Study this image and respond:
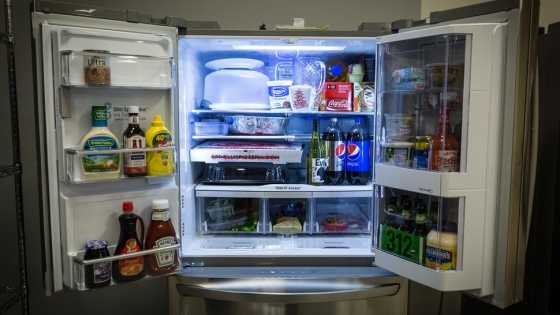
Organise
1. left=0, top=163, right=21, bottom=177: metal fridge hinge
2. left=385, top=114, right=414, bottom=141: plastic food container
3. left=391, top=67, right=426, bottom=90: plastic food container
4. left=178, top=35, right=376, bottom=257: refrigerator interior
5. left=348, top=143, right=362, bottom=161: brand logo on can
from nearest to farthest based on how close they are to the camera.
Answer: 1. left=0, top=163, right=21, bottom=177: metal fridge hinge
2. left=391, top=67, right=426, bottom=90: plastic food container
3. left=385, top=114, right=414, bottom=141: plastic food container
4. left=178, top=35, right=376, bottom=257: refrigerator interior
5. left=348, top=143, right=362, bottom=161: brand logo on can

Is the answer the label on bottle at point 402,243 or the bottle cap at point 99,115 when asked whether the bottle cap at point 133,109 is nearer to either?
the bottle cap at point 99,115

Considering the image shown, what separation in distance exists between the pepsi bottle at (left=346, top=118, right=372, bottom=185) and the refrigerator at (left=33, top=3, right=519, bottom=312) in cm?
2

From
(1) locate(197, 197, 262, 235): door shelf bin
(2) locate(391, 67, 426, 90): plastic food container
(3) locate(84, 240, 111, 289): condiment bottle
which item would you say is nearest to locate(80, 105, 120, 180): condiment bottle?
(3) locate(84, 240, 111, 289): condiment bottle

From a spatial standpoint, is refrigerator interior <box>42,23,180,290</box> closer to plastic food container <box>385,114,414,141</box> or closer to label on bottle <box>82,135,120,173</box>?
label on bottle <box>82,135,120,173</box>

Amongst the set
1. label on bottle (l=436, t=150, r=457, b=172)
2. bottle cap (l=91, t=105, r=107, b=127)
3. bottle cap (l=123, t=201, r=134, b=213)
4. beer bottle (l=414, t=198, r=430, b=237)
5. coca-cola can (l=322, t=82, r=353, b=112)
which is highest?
coca-cola can (l=322, t=82, r=353, b=112)

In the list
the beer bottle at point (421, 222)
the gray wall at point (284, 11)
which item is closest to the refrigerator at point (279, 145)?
the beer bottle at point (421, 222)

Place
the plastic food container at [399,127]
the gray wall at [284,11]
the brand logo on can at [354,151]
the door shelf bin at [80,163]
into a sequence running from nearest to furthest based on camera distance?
the door shelf bin at [80,163] → the plastic food container at [399,127] → the brand logo on can at [354,151] → the gray wall at [284,11]

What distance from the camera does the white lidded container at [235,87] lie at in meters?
1.77

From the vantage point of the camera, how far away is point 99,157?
4.29ft

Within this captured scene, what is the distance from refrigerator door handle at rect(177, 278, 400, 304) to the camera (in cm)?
144

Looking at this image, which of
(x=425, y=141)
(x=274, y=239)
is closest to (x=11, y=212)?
(x=274, y=239)

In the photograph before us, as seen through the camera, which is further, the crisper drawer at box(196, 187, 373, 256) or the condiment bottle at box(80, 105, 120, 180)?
the crisper drawer at box(196, 187, 373, 256)

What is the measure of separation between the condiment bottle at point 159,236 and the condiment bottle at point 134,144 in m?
0.14

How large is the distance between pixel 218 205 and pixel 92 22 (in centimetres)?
92
